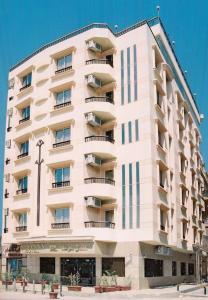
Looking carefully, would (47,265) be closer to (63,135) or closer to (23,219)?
(23,219)

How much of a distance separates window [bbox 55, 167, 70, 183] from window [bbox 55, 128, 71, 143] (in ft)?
9.57

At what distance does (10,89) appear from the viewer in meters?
52.0

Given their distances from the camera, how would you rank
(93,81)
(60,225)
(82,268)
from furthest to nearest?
(93,81)
(60,225)
(82,268)

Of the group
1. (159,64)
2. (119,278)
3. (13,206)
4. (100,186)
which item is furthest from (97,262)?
(159,64)

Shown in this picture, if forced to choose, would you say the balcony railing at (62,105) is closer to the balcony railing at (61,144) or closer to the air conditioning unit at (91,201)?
the balcony railing at (61,144)

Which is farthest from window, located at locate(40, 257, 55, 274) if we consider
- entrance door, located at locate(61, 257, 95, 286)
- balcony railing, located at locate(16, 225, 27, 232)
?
balcony railing, located at locate(16, 225, 27, 232)

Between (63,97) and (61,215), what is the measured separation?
1169cm

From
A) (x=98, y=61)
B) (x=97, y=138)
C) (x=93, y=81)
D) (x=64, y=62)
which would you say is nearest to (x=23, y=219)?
(x=97, y=138)

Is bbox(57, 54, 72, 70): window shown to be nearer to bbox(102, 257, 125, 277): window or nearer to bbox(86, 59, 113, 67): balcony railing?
bbox(86, 59, 113, 67): balcony railing

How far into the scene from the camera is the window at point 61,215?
41.8 meters

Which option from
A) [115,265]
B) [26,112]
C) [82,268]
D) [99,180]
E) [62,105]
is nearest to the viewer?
[115,265]

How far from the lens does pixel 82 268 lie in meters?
40.6

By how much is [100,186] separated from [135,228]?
Answer: 476 cm

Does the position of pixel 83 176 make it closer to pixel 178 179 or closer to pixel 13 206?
pixel 13 206
